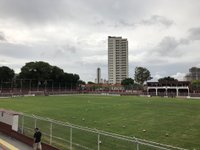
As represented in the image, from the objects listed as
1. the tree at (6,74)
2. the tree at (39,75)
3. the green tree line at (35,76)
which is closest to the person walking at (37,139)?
the green tree line at (35,76)

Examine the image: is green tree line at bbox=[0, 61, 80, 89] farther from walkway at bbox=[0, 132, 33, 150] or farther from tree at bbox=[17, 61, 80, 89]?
walkway at bbox=[0, 132, 33, 150]

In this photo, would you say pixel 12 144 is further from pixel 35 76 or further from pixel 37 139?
pixel 35 76

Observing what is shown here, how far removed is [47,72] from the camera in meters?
154

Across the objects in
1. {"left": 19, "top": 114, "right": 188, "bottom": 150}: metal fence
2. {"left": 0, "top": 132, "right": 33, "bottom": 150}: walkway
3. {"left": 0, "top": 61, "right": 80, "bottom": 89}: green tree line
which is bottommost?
{"left": 0, "top": 132, "right": 33, "bottom": 150}: walkway

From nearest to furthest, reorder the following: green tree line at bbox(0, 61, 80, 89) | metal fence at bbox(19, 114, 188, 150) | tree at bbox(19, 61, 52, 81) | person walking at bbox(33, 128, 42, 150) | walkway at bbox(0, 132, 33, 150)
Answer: metal fence at bbox(19, 114, 188, 150)
person walking at bbox(33, 128, 42, 150)
walkway at bbox(0, 132, 33, 150)
tree at bbox(19, 61, 52, 81)
green tree line at bbox(0, 61, 80, 89)

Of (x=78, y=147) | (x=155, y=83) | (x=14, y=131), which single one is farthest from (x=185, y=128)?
(x=155, y=83)

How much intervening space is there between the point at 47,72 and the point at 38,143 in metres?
138

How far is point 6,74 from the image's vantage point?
158m

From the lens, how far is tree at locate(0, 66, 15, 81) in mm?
156375

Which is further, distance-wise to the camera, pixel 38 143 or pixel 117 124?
Result: pixel 117 124

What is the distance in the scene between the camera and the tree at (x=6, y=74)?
156m

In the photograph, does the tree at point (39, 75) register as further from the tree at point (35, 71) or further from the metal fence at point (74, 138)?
the metal fence at point (74, 138)

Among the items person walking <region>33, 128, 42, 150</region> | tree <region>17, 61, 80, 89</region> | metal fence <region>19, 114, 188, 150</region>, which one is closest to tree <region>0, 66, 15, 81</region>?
tree <region>17, 61, 80, 89</region>

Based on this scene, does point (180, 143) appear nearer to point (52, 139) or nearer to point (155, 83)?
point (52, 139)
